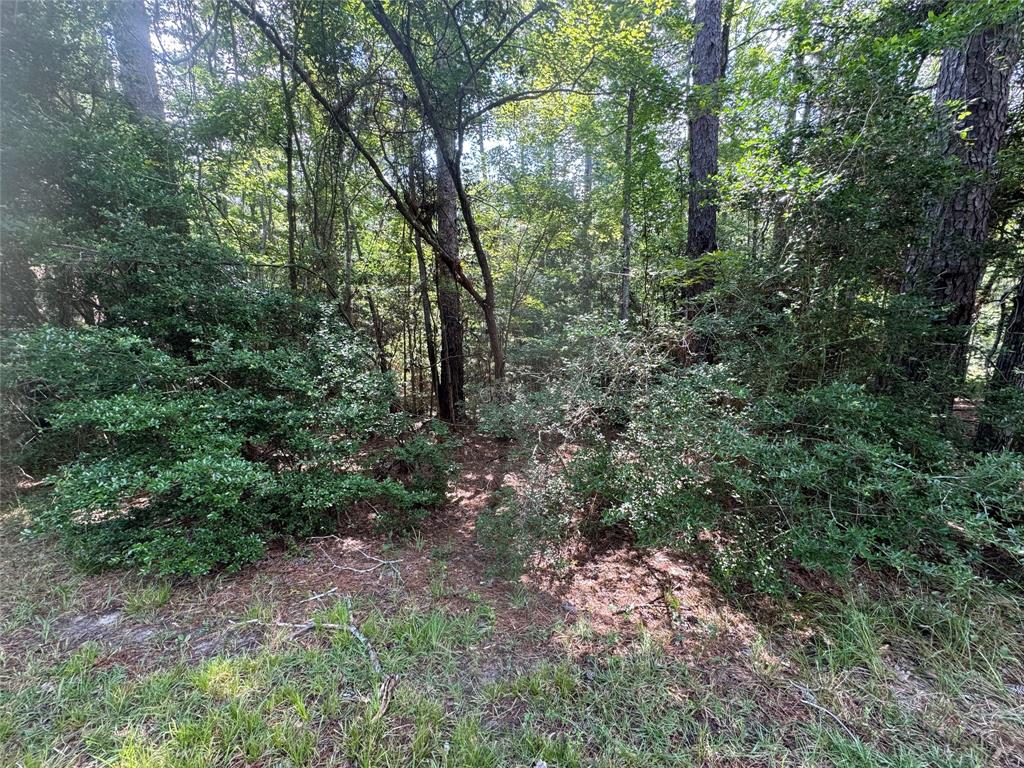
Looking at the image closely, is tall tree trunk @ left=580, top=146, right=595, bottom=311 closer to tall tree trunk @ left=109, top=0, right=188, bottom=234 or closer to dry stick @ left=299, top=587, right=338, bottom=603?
tall tree trunk @ left=109, top=0, right=188, bottom=234

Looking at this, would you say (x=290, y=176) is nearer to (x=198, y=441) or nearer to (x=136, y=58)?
(x=136, y=58)

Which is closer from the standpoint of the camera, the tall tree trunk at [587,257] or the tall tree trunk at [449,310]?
the tall tree trunk at [449,310]

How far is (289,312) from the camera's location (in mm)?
3521

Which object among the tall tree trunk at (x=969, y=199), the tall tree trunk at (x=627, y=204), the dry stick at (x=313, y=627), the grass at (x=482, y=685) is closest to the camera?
the grass at (x=482, y=685)

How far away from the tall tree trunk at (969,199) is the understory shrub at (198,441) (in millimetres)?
3943

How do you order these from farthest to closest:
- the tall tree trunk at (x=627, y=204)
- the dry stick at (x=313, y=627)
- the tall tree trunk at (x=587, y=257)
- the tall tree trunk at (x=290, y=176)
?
the tall tree trunk at (x=587, y=257), the tall tree trunk at (x=627, y=204), the tall tree trunk at (x=290, y=176), the dry stick at (x=313, y=627)

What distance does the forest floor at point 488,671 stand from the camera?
1.39 m

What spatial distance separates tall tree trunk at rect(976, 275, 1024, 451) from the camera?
2215mm

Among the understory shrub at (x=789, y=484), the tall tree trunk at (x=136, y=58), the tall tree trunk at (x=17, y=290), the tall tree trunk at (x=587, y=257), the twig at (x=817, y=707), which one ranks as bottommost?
the twig at (x=817, y=707)

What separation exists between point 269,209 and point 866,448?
6.82 m

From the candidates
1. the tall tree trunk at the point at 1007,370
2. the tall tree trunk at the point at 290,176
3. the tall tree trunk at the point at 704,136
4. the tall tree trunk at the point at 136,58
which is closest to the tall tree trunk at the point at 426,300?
the tall tree trunk at the point at 290,176

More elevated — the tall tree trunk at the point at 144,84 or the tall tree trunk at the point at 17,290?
the tall tree trunk at the point at 144,84

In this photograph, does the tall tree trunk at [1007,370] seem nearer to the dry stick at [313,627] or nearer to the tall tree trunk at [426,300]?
the dry stick at [313,627]

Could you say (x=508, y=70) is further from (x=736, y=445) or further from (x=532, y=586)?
(x=532, y=586)
